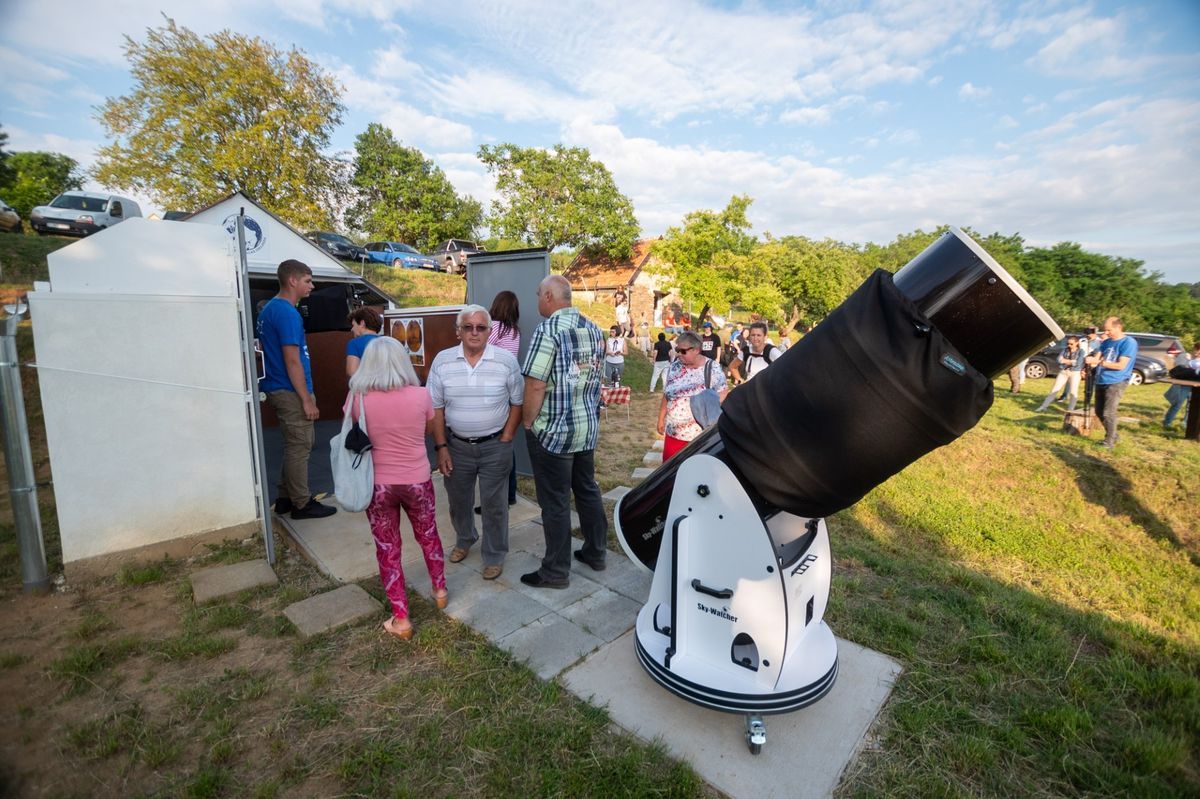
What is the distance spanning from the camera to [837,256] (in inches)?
1799

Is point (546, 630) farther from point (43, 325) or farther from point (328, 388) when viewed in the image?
point (328, 388)

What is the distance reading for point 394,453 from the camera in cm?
274

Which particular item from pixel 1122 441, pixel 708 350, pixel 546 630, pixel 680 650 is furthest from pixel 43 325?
pixel 1122 441

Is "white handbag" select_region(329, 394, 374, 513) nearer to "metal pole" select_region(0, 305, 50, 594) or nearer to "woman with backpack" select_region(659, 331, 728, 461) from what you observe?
"metal pole" select_region(0, 305, 50, 594)

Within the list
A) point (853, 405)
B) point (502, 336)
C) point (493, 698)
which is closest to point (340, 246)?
point (502, 336)

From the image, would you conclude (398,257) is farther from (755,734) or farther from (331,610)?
(755,734)

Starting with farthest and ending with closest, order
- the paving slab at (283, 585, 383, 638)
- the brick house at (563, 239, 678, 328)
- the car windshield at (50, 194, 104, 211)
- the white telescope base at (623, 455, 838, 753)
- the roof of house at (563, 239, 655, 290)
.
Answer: the roof of house at (563, 239, 655, 290) < the brick house at (563, 239, 678, 328) < the car windshield at (50, 194, 104, 211) < the paving slab at (283, 585, 383, 638) < the white telescope base at (623, 455, 838, 753)

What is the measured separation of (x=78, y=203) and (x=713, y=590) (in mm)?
19739

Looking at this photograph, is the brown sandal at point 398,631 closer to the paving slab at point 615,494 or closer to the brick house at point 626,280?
the paving slab at point 615,494

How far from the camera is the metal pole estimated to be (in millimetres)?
2980

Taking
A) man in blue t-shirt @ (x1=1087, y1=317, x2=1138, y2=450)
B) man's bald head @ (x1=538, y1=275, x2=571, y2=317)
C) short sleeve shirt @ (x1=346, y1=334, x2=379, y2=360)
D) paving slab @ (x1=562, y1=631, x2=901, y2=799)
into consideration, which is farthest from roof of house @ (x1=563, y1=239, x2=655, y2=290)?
paving slab @ (x1=562, y1=631, x2=901, y2=799)

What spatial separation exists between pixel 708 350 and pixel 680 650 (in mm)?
8896

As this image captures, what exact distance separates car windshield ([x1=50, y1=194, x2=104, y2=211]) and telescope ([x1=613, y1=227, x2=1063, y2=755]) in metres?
19.0

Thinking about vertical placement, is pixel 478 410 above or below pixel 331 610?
above
